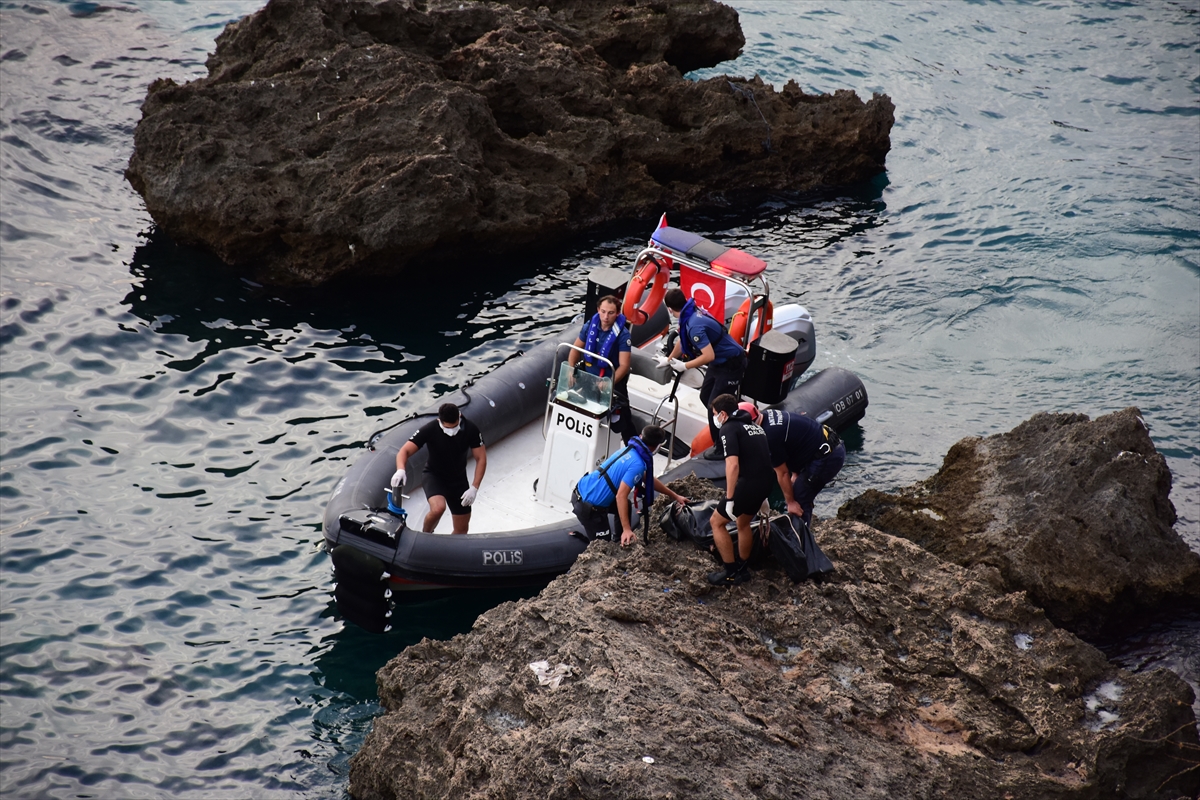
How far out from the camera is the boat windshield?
29.1 feet

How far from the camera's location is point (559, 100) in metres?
14.8

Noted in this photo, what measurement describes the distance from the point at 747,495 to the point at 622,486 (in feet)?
3.03

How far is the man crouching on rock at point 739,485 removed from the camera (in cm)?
691

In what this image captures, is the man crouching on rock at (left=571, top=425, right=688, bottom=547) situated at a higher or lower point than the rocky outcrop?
lower

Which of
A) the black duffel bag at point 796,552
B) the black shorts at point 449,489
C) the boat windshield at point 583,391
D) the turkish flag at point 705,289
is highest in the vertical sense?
the turkish flag at point 705,289

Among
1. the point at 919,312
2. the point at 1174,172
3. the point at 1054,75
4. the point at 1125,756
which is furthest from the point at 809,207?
the point at 1125,756

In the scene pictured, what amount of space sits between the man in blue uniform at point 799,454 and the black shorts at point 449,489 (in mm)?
2625

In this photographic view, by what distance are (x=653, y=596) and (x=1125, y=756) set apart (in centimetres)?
290

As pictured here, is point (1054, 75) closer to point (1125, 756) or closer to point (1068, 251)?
point (1068, 251)

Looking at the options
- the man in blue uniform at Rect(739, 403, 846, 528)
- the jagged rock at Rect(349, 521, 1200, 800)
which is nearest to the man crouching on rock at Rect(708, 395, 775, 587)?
the jagged rock at Rect(349, 521, 1200, 800)

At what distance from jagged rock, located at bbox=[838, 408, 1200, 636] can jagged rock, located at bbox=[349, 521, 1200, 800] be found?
1.29 m

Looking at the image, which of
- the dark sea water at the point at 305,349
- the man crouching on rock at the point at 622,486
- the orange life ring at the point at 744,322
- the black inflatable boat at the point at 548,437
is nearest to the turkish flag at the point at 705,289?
the black inflatable boat at the point at 548,437

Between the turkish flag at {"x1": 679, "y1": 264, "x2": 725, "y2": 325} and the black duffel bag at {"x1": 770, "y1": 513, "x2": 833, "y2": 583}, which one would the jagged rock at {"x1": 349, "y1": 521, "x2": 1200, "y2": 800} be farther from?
the turkish flag at {"x1": 679, "y1": 264, "x2": 725, "y2": 325}

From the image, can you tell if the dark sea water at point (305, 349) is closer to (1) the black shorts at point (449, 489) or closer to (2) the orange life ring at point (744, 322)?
(1) the black shorts at point (449, 489)
